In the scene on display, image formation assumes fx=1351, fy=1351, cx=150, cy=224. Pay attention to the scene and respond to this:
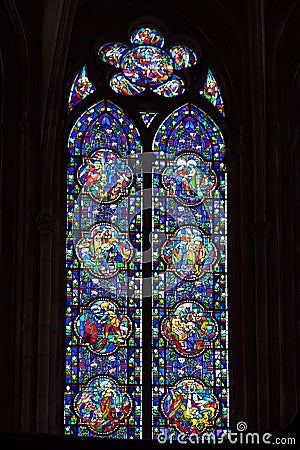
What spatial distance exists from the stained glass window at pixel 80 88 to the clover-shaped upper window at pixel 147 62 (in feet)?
1.23

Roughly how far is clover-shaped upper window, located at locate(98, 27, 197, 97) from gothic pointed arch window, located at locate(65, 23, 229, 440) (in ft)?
0.05

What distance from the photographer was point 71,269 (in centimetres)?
1973

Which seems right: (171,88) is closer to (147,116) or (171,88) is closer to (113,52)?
(147,116)

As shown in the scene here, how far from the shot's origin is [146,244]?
20.1 m

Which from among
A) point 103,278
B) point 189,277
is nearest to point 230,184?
point 189,277

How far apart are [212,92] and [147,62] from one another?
1.16 metres

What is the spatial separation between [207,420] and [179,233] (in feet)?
9.55

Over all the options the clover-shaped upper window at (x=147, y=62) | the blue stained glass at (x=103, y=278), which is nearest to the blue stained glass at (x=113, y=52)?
the clover-shaped upper window at (x=147, y=62)

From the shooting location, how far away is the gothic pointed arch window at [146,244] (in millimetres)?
19156

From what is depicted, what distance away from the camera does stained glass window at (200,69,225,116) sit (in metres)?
20.9
